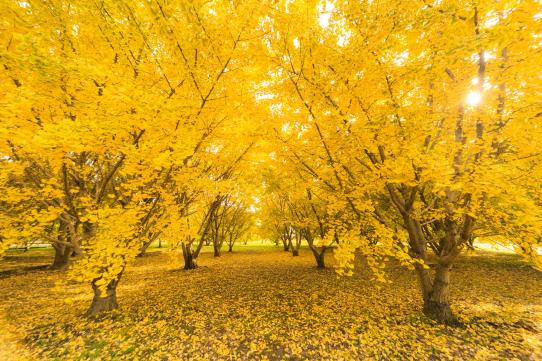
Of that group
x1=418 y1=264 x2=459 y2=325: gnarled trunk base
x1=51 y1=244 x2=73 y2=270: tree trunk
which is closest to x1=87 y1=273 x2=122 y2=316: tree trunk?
x1=418 y1=264 x2=459 y2=325: gnarled trunk base

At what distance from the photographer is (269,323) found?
269 inches

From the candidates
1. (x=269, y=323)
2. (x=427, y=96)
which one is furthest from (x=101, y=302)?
(x=427, y=96)

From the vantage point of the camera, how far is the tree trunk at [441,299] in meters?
6.72

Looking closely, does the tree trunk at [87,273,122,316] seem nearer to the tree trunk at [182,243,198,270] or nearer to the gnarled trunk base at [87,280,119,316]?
the gnarled trunk base at [87,280,119,316]

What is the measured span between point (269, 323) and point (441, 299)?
5554 millimetres

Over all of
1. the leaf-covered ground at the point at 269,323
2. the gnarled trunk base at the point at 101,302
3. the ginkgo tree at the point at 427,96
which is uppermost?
the ginkgo tree at the point at 427,96

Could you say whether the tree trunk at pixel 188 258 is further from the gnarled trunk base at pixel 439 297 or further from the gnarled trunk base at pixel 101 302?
the gnarled trunk base at pixel 439 297

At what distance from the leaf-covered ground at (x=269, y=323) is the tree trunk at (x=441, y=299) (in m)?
0.35

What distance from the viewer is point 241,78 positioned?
6582 millimetres

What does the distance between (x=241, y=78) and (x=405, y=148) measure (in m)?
4.95

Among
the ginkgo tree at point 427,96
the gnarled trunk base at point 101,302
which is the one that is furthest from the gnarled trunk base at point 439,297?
the gnarled trunk base at point 101,302

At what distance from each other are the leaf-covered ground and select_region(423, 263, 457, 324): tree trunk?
35 centimetres

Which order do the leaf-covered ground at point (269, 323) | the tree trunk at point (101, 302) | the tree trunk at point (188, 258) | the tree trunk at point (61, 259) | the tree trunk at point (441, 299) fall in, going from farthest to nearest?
the tree trunk at point (188, 258) → the tree trunk at point (61, 259) → the tree trunk at point (101, 302) → the tree trunk at point (441, 299) → the leaf-covered ground at point (269, 323)

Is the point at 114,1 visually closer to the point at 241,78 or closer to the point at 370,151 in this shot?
the point at 241,78
